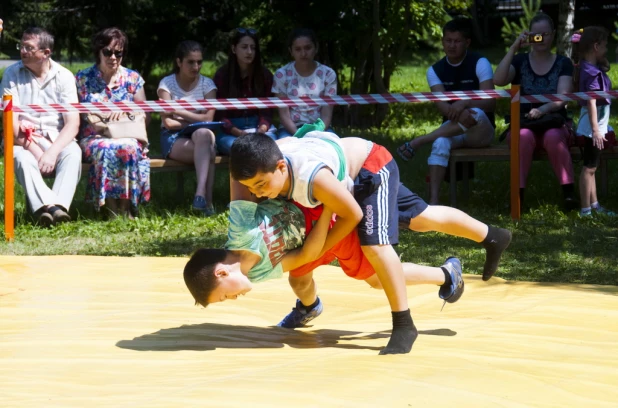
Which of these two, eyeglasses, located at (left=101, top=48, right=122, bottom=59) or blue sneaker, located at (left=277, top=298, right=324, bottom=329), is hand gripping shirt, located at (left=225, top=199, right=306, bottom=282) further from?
eyeglasses, located at (left=101, top=48, right=122, bottom=59)

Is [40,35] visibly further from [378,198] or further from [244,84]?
[378,198]

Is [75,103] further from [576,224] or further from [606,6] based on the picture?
[606,6]

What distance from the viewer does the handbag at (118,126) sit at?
8.91 metres

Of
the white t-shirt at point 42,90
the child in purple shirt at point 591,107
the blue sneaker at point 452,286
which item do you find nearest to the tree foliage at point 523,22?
the child in purple shirt at point 591,107

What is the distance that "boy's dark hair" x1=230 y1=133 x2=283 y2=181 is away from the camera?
161 inches

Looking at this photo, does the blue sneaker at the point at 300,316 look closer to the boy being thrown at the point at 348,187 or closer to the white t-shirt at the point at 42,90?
the boy being thrown at the point at 348,187

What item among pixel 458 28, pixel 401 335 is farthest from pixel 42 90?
pixel 401 335

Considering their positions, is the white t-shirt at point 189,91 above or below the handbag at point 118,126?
above

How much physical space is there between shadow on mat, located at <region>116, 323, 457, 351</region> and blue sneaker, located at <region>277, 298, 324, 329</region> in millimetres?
70

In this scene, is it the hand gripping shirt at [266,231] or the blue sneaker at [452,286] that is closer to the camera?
the hand gripping shirt at [266,231]

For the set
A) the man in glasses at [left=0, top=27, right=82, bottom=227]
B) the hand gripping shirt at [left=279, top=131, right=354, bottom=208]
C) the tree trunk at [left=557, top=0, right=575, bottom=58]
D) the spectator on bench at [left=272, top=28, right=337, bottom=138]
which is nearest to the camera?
the hand gripping shirt at [left=279, top=131, right=354, bottom=208]

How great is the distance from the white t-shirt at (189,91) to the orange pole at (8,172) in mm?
1670

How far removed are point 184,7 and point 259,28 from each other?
3.25m

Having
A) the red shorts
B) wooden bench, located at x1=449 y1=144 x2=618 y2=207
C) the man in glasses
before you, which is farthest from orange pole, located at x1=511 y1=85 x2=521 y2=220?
the red shorts
